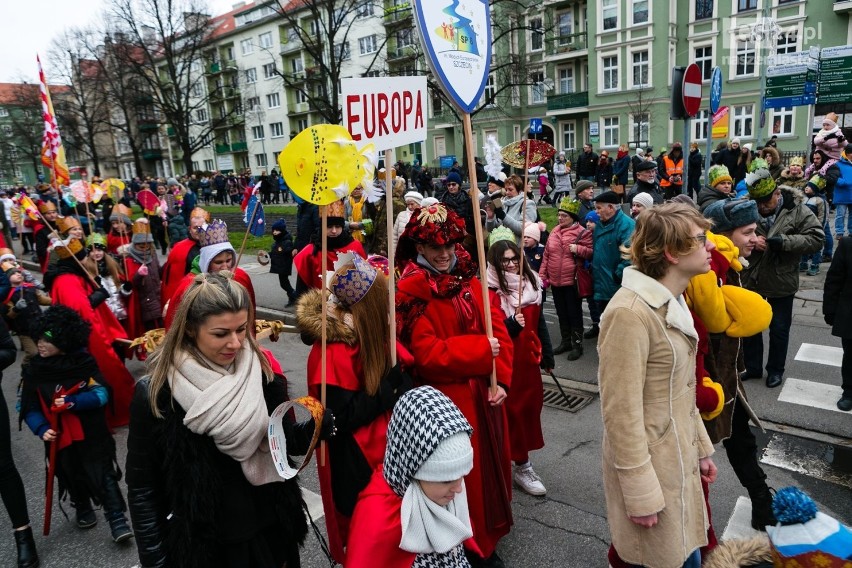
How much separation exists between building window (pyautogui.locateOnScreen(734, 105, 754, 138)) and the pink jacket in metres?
31.1

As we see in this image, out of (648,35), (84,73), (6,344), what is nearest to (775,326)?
(6,344)

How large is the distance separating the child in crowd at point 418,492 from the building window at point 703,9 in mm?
38144

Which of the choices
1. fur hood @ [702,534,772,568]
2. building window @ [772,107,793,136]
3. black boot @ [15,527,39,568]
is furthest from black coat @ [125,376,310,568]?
building window @ [772,107,793,136]

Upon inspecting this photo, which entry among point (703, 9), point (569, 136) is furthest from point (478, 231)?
point (569, 136)

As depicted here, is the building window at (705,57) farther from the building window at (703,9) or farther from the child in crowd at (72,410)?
the child in crowd at (72,410)

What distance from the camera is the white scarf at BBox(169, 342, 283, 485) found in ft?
6.62

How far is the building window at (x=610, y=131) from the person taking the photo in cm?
3666

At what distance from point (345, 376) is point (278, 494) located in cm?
62

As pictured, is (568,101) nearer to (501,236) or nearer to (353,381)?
(501,236)

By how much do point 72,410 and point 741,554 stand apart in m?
3.85

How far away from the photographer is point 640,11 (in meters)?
34.1

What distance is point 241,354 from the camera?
226cm

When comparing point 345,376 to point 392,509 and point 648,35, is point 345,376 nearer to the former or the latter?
point 392,509

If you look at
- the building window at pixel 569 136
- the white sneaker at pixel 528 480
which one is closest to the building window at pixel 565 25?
the building window at pixel 569 136
